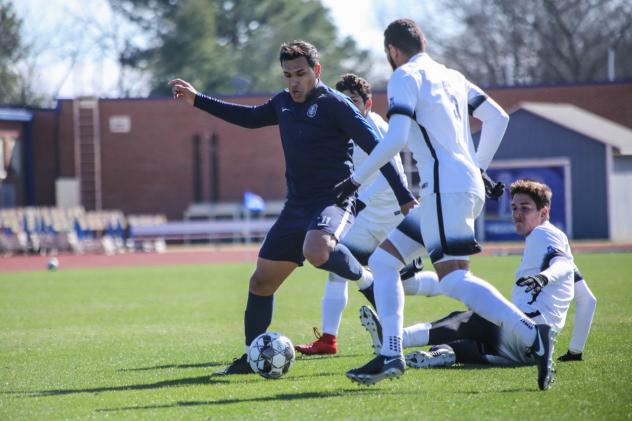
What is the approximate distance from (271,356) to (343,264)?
34.0 inches

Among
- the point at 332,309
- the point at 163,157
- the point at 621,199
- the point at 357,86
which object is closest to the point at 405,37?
the point at 357,86

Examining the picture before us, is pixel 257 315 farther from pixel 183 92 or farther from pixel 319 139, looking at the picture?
pixel 183 92

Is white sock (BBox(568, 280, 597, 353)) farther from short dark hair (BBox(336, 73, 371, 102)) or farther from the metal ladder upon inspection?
the metal ladder

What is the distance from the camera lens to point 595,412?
5.68m

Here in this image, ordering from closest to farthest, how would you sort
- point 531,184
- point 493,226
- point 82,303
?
1. point 531,184
2. point 82,303
3. point 493,226

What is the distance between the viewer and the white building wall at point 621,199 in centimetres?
3328

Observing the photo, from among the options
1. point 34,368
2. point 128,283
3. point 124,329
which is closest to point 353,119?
point 34,368

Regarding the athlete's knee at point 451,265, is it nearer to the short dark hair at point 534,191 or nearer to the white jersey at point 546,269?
the white jersey at point 546,269

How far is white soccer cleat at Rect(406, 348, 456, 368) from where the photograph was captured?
7.46 m

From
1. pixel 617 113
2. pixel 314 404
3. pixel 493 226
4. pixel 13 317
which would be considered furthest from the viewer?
pixel 617 113

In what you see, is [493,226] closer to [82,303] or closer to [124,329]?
[82,303]

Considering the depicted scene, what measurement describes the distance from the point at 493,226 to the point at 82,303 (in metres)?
21.7

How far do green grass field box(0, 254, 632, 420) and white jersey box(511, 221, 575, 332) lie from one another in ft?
1.40

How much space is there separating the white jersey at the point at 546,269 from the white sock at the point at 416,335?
0.70 metres
